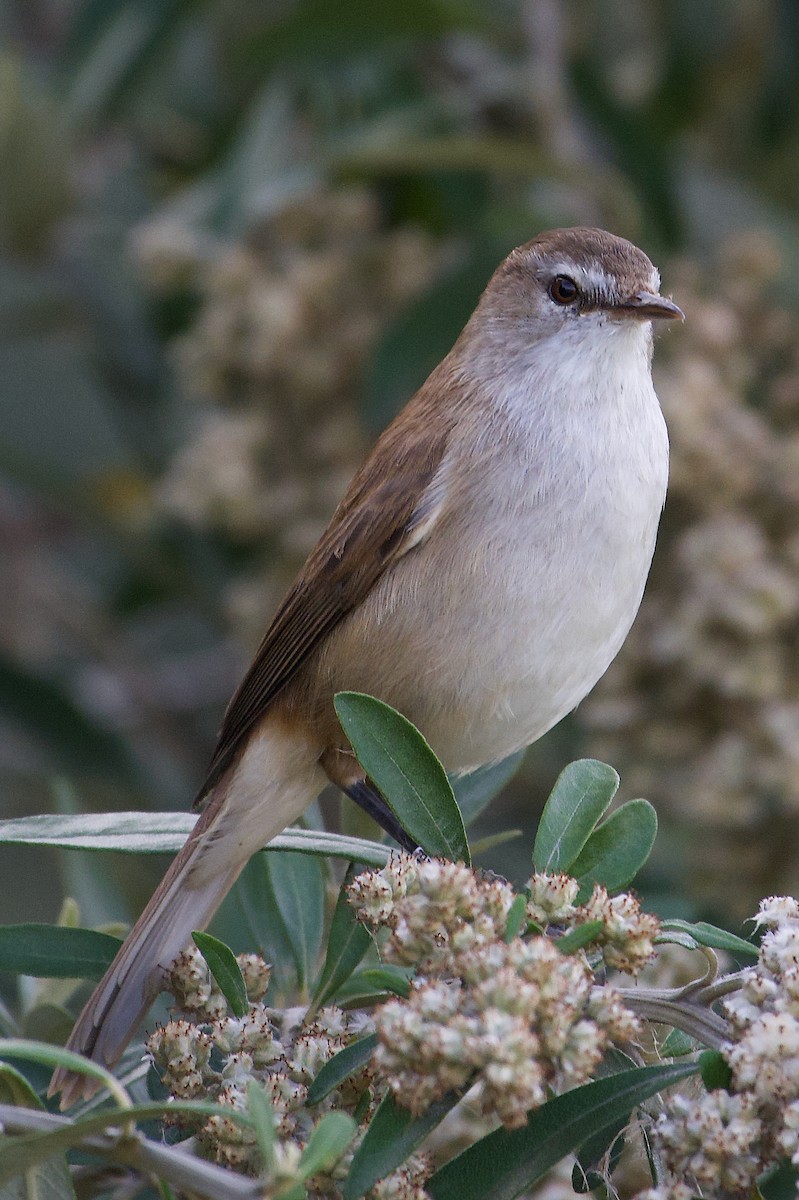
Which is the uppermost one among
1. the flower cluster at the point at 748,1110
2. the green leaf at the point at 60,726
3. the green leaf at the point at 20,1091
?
the green leaf at the point at 60,726

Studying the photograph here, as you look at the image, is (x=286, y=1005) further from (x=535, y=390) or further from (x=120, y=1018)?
(x=535, y=390)

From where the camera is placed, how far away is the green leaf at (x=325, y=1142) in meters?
1.76

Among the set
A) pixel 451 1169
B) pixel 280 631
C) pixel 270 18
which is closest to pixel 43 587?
pixel 270 18

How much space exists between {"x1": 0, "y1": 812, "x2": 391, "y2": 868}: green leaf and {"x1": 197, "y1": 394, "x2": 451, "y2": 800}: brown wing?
1.94 feet

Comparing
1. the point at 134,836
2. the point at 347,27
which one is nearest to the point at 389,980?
the point at 134,836

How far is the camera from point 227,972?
240 centimetres

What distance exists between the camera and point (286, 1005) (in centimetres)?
296

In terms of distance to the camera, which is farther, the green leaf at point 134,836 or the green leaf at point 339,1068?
the green leaf at point 134,836

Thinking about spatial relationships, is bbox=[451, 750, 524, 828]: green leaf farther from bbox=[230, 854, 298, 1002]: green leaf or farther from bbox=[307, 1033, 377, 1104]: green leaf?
bbox=[307, 1033, 377, 1104]: green leaf

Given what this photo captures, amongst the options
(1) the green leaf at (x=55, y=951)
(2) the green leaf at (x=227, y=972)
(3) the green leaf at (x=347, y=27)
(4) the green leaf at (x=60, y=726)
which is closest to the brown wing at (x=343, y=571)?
(1) the green leaf at (x=55, y=951)

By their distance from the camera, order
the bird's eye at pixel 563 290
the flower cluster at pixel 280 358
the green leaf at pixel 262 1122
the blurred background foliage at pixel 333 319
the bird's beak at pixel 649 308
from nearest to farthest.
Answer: the green leaf at pixel 262 1122
the bird's beak at pixel 649 308
the bird's eye at pixel 563 290
the blurred background foliage at pixel 333 319
the flower cluster at pixel 280 358

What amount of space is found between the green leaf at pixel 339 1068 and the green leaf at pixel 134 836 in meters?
0.50

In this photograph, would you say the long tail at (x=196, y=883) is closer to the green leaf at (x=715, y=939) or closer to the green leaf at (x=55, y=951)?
the green leaf at (x=55, y=951)

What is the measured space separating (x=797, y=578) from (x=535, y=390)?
130 cm
